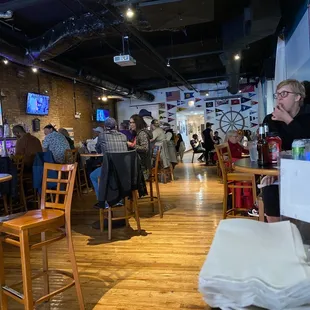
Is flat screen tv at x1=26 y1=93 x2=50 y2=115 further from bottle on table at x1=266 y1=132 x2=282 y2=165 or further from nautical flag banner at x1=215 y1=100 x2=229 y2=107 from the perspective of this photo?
nautical flag banner at x1=215 y1=100 x2=229 y2=107

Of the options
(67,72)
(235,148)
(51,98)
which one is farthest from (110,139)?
(51,98)

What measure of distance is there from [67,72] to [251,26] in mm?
4782

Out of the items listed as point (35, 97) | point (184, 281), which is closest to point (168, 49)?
point (35, 97)

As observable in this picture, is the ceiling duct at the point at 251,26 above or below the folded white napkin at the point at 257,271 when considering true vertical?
above

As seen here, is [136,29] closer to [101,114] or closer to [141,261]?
[141,261]

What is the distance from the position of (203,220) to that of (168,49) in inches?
227

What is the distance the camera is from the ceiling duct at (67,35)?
489cm

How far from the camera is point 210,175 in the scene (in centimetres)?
767

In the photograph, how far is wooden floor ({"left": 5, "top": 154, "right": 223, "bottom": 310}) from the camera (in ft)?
6.91

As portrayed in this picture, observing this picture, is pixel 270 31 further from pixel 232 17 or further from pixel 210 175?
pixel 210 175

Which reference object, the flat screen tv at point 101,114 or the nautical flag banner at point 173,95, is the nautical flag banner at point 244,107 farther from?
the flat screen tv at point 101,114

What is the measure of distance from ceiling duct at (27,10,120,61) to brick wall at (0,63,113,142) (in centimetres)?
157

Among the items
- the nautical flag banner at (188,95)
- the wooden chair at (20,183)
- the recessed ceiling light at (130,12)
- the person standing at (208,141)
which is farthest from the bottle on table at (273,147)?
the nautical flag banner at (188,95)

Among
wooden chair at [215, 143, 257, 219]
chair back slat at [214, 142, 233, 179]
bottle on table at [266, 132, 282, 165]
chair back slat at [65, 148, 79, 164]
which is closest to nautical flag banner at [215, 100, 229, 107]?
chair back slat at [65, 148, 79, 164]
